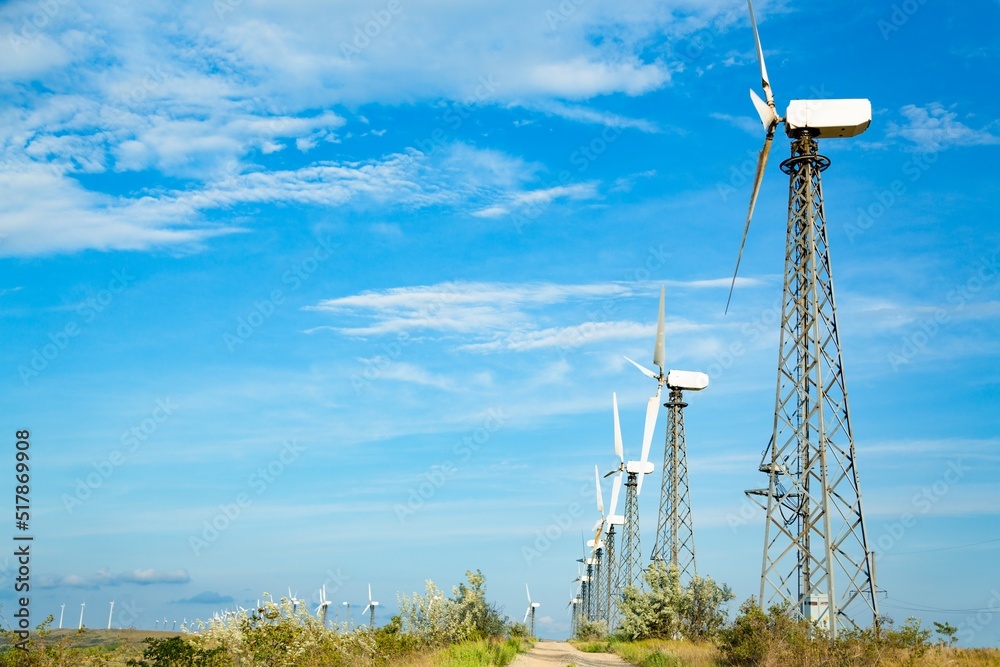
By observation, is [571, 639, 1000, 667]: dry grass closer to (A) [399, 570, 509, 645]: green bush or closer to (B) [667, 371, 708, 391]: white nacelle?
(A) [399, 570, 509, 645]: green bush

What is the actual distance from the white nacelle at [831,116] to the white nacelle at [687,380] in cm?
2872

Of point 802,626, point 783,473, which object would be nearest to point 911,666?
point 802,626

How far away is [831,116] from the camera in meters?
28.1

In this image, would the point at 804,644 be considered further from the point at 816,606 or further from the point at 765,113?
the point at 765,113

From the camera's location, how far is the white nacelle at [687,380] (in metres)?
55.6

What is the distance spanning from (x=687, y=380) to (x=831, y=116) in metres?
29.6

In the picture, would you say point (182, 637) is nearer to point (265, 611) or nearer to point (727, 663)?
point (265, 611)

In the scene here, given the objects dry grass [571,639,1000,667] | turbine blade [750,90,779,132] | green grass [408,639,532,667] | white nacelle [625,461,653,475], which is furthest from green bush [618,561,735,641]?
white nacelle [625,461,653,475]

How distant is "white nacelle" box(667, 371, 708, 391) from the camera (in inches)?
2189

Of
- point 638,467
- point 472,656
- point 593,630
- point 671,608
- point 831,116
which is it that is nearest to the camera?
point 472,656

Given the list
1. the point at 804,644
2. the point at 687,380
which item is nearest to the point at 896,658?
the point at 804,644

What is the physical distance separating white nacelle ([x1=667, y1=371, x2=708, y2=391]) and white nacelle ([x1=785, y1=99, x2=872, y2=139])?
2872 cm

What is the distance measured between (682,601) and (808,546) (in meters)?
17.7

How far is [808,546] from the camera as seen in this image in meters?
26.3
